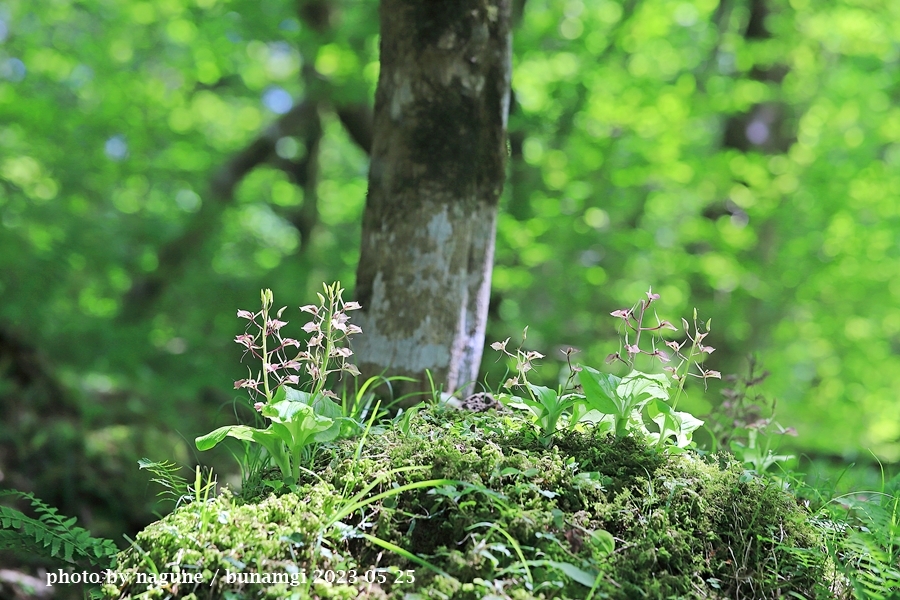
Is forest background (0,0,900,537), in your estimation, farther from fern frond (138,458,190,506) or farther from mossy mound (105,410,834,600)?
fern frond (138,458,190,506)

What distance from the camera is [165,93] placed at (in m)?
11.5

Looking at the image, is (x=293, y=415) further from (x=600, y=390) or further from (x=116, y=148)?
(x=116, y=148)

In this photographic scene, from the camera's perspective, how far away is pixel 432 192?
2.61m

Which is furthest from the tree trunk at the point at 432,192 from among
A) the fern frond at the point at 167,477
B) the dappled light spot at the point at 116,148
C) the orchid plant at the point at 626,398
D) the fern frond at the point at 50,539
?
the dappled light spot at the point at 116,148

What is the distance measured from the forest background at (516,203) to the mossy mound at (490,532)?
10.3ft

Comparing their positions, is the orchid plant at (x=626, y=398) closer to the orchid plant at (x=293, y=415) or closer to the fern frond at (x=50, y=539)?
the orchid plant at (x=293, y=415)

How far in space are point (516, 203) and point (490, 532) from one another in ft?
16.4

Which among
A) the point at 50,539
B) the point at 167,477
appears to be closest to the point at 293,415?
the point at 167,477

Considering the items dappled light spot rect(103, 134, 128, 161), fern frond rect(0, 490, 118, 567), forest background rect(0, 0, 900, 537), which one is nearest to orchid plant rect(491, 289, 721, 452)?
fern frond rect(0, 490, 118, 567)

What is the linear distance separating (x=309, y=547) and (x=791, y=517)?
50.2 inches

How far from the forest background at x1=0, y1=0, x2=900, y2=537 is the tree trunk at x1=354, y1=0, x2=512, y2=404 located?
1.84 m

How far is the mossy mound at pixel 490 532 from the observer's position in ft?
4.87

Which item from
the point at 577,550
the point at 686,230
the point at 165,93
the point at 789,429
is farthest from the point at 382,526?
the point at 165,93

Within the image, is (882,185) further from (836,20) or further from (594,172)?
(594,172)
